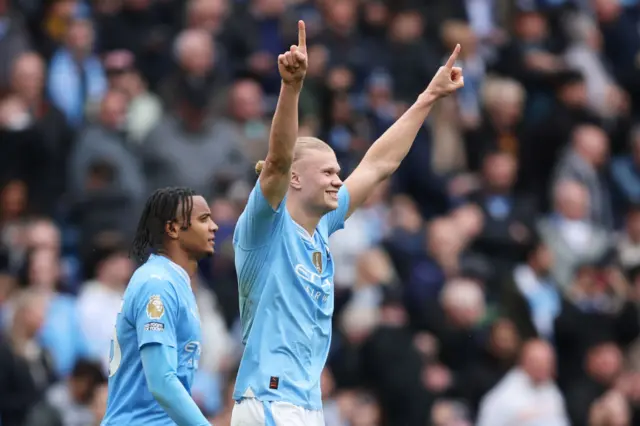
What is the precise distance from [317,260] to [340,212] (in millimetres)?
617

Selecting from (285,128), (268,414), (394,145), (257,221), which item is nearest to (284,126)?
(285,128)

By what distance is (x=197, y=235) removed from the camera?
302 inches

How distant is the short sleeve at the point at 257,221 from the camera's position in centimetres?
734

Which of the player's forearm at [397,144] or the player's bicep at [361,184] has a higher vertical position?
the player's forearm at [397,144]

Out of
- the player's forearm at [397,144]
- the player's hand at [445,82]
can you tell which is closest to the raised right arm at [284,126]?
the player's forearm at [397,144]

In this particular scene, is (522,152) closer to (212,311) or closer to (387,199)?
(387,199)

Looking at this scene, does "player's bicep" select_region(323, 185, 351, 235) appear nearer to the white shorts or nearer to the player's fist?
the white shorts

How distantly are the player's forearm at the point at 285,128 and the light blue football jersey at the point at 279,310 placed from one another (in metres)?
0.32

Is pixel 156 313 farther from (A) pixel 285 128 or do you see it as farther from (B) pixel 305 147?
(B) pixel 305 147

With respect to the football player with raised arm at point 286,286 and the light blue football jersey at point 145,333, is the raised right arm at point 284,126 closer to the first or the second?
the football player with raised arm at point 286,286

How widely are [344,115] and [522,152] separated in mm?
2824

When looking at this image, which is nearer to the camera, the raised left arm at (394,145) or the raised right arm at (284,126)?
→ the raised right arm at (284,126)

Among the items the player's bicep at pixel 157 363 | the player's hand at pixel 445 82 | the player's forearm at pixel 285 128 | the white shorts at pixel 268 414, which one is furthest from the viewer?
the player's hand at pixel 445 82

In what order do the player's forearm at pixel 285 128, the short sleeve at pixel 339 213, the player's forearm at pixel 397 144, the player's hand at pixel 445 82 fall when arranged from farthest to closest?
the player's forearm at pixel 397 144, the player's hand at pixel 445 82, the short sleeve at pixel 339 213, the player's forearm at pixel 285 128
